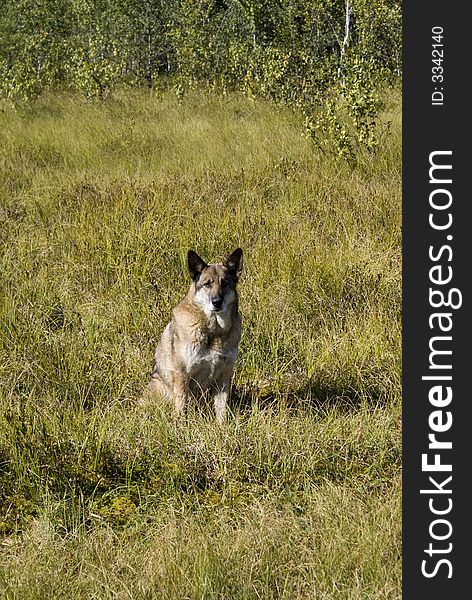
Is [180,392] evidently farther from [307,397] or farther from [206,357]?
[307,397]

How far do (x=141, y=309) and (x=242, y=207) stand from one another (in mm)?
2339

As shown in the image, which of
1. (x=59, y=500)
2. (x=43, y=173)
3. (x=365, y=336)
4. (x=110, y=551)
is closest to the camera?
(x=110, y=551)

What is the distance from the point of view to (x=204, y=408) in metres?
4.68

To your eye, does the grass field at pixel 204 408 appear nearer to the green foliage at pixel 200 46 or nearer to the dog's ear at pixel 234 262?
the dog's ear at pixel 234 262

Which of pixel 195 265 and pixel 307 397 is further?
pixel 195 265

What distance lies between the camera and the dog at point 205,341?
464cm

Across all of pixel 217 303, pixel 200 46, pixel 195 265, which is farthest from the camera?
pixel 200 46

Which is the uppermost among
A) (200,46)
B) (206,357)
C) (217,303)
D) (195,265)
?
(200,46)

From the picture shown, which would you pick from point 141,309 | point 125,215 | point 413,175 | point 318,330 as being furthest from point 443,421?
point 125,215

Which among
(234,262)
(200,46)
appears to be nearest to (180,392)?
(234,262)

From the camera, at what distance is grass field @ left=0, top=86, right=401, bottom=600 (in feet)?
9.84

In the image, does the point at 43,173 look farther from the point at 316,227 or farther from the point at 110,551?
the point at 110,551

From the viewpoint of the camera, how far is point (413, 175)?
390 cm

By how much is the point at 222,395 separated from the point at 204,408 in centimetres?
15
